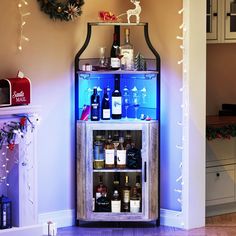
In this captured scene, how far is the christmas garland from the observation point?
239 inches

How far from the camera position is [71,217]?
586cm

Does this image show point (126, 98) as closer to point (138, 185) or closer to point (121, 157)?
point (121, 157)

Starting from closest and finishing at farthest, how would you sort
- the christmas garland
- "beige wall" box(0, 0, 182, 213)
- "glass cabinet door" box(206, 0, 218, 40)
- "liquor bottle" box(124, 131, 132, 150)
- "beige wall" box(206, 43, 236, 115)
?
"beige wall" box(0, 0, 182, 213)
"liquor bottle" box(124, 131, 132, 150)
the christmas garland
"glass cabinet door" box(206, 0, 218, 40)
"beige wall" box(206, 43, 236, 115)

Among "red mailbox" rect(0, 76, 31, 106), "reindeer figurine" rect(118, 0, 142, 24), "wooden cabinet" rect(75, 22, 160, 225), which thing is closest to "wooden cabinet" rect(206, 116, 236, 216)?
"wooden cabinet" rect(75, 22, 160, 225)

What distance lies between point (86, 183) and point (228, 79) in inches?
80.0

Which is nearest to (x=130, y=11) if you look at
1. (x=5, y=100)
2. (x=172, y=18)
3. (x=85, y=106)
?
(x=172, y=18)

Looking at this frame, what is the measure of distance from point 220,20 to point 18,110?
224 centimetres

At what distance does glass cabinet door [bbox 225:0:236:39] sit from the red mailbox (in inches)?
84.7

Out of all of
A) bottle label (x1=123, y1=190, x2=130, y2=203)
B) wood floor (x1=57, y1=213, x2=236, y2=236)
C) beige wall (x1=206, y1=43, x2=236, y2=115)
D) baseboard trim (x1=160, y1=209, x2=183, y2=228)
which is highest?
beige wall (x1=206, y1=43, x2=236, y2=115)

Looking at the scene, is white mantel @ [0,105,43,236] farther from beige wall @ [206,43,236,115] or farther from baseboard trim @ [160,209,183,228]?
beige wall @ [206,43,236,115]

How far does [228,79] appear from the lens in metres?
6.88

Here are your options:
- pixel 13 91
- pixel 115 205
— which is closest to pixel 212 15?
pixel 115 205

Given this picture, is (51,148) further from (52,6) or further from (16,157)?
(52,6)

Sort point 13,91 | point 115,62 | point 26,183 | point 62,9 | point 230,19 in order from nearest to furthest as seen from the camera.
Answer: point 13,91 < point 26,183 < point 62,9 < point 115,62 < point 230,19
